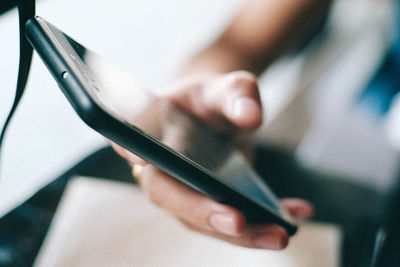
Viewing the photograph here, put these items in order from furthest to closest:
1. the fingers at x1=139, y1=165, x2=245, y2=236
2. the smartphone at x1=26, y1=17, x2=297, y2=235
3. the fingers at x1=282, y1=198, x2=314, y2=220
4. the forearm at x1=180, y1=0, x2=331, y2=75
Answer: the forearm at x1=180, y1=0, x2=331, y2=75 → the fingers at x1=282, y1=198, x2=314, y2=220 → the fingers at x1=139, y1=165, x2=245, y2=236 → the smartphone at x1=26, y1=17, x2=297, y2=235

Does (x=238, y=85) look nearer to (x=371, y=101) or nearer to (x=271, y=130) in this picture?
(x=271, y=130)

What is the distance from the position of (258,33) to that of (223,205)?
1.46 feet

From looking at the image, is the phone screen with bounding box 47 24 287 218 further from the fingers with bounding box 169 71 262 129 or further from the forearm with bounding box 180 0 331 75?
the forearm with bounding box 180 0 331 75

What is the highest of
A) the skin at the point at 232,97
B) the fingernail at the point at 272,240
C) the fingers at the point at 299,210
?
the skin at the point at 232,97

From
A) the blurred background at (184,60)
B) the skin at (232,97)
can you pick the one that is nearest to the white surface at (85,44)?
the blurred background at (184,60)

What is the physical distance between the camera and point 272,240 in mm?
310

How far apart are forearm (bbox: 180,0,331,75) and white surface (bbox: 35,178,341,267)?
1.06 feet

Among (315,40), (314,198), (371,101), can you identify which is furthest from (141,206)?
(315,40)

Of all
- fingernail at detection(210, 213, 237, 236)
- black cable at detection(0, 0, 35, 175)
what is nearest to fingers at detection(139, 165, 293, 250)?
fingernail at detection(210, 213, 237, 236)

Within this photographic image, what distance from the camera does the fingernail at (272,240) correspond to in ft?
1.01

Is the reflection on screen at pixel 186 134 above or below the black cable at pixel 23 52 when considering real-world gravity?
below

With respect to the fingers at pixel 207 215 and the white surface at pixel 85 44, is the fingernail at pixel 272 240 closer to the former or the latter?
the fingers at pixel 207 215

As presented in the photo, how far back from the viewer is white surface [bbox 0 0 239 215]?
0.38 meters

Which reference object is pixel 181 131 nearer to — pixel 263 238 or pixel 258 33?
pixel 263 238
